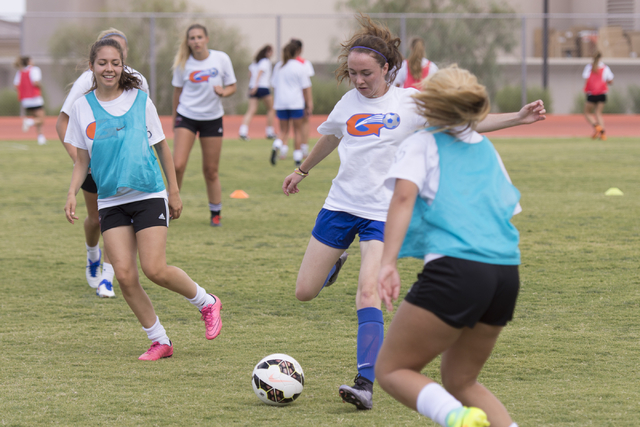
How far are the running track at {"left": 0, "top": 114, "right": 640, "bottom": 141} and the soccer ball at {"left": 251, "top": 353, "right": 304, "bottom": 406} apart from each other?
18.7 metres

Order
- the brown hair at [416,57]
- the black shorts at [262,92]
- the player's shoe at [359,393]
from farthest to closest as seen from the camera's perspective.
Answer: the black shorts at [262,92], the brown hair at [416,57], the player's shoe at [359,393]

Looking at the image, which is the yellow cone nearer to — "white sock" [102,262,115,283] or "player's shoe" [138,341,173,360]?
"white sock" [102,262,115,283]

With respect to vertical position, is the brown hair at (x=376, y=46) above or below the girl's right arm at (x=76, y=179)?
above

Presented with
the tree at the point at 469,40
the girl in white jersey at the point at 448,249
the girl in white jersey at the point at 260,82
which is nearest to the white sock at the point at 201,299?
the girl in white jersey at the point at 448,249

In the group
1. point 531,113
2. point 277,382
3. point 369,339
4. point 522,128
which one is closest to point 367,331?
point 369,339

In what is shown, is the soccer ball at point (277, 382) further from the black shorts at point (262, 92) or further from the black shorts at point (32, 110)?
the black shorts at point (32, 110)

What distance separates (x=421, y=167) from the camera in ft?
9.35

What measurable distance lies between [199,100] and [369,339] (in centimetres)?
535

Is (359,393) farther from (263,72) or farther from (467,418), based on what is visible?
(263,72)

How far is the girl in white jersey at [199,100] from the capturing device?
8.63 meters

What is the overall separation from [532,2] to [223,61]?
1065 inches

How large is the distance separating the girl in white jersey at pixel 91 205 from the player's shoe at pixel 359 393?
2815mm

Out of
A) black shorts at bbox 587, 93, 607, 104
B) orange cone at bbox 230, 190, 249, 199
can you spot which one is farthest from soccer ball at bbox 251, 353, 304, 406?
black shorts at bbox 587, 93, 607, 104

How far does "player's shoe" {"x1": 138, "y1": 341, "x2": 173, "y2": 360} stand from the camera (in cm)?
457
